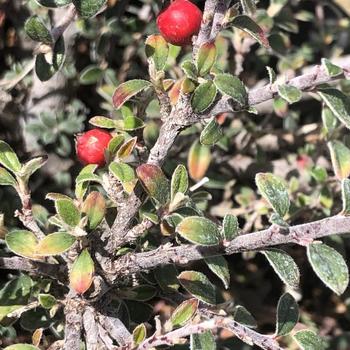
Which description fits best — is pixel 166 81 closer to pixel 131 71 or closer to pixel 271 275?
pixel 131 71

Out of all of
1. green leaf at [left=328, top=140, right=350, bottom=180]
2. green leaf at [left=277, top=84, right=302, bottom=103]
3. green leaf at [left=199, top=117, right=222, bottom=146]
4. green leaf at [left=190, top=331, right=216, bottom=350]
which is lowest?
green leaf at [left=190, top=331, right=216, bottom=350]

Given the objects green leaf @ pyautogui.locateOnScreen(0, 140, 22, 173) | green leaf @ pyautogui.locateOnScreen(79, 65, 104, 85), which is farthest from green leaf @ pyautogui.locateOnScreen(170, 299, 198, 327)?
green leaf @ pyautogui.locateOnScreen(79, 65, 104, 85)

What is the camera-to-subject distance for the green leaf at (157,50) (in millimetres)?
1067

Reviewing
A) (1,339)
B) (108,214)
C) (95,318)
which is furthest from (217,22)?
(1,339)

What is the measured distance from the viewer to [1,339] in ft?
4.15

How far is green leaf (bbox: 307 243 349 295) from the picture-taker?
0.92 metres

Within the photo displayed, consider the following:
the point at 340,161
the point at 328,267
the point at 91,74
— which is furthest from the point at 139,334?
the point at 91,74

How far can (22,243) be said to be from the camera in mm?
1034

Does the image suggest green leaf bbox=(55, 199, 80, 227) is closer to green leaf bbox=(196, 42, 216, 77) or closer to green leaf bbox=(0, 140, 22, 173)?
green leaf bbox=(0, 140, 22, 173)

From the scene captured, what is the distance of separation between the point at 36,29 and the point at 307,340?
0.66 m

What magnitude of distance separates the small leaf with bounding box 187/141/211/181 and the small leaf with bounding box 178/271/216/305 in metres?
0.48

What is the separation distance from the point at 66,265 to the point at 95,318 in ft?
0.40

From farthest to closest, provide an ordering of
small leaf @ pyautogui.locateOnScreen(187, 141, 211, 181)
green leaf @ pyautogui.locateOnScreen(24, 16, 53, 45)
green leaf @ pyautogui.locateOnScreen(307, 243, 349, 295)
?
small leaf @ pyautogui.locateOnScreen(187, 141, 211, 181)
green leaf @ pyautogui.locateOnScreen(24, 16, 53, 45)
green leaf @ pyautogui.locateOnScreen(307, 243, 349, 295)

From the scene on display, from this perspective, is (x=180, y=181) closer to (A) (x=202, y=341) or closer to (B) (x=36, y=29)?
(A) (x=202, y=341)
